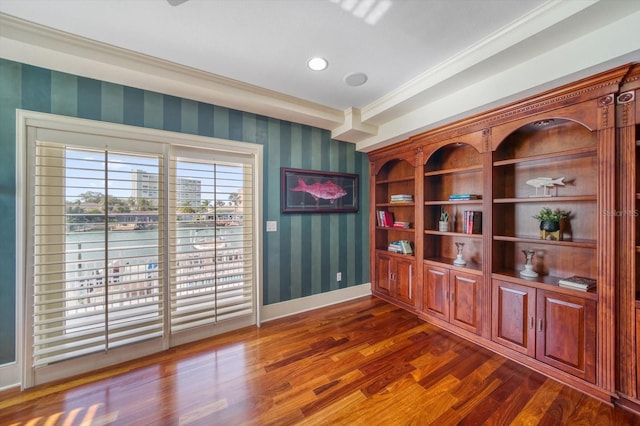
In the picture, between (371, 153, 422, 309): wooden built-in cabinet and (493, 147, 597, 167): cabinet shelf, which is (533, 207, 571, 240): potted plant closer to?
(493, 147, 597, 167): cabinet shelf

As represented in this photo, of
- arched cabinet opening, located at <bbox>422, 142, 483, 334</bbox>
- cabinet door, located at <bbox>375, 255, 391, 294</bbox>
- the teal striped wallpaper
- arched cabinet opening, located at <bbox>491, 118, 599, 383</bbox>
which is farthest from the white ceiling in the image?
cabinet door, located at <bbox>375, 255, 391, 294</bbox>

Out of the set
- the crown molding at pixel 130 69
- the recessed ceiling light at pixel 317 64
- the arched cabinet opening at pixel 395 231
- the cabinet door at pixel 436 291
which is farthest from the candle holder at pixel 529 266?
the crown molding at pixel 130 69

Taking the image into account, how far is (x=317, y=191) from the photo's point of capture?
3.28m

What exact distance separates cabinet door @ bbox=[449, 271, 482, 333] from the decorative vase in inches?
25.9

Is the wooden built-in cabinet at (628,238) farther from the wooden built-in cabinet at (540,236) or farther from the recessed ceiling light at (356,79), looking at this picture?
the recessed ceiling light at (356,79)

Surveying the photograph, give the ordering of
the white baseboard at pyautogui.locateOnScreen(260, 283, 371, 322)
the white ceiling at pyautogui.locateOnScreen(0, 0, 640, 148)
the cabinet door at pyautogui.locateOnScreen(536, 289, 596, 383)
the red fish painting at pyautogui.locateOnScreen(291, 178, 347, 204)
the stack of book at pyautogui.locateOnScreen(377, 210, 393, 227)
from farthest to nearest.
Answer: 1. the stack of book at pyautogui.locateOnScreen(377, 210, 393, 227)
2. the red fish painting at pyautogui.locateOnScreen(291, 178, 347, 204)
3. the white baseboard at pyautogui.locateOnScreen(260, 283, 371, 322)
4. the cabinet door at pyautogui.locateOnScreen(536, 289, 596, 383)
5. the white ceiling at pyautogui.locateOnScreen(0, 0, 640, 148)

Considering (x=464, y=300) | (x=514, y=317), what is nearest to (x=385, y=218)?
(x=464, y=300)

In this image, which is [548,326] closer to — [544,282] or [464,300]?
[544,282]

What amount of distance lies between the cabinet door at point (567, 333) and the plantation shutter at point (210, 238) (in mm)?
2719

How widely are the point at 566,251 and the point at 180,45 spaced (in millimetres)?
3603

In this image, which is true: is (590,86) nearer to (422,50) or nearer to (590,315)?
(422,50)

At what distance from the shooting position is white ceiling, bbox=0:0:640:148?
1490 mm

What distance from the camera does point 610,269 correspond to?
1637mm

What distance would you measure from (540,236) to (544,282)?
44 centimetres
